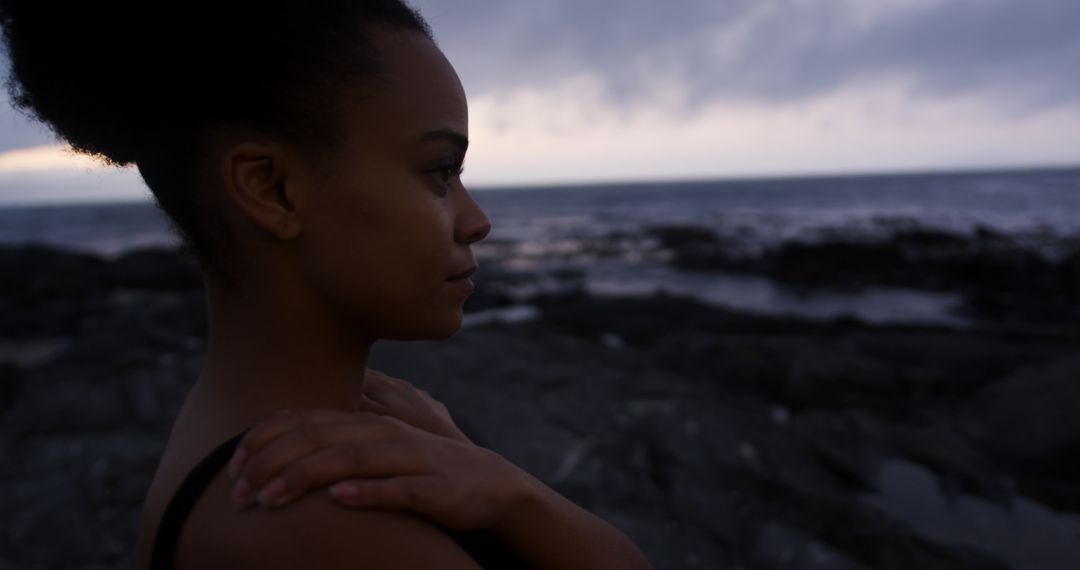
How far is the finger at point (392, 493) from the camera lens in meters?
0.88

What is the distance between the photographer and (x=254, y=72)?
1.03 meters

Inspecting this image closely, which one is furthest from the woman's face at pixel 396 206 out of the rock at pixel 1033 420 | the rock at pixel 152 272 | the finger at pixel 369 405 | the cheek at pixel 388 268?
the rock at pixel 152 272

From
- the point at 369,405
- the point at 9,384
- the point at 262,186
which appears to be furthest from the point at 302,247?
the point at 9,384

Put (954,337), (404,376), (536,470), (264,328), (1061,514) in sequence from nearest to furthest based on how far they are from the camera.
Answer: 1. (264,328)
2. (536,470)
3. (1061,514)
4. (404,376)
5. (954,337)

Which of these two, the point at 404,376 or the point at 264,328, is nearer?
the point at 264,328

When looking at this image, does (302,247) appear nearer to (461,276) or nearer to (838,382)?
(461,276)

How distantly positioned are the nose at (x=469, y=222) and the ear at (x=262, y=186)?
0.88ft

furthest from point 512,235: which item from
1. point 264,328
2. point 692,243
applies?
point 264,328

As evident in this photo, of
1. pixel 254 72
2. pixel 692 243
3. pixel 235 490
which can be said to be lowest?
pixel 692 243

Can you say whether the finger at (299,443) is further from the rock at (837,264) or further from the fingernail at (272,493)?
the rock at (837,264)

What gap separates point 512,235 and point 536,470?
94.1 feet

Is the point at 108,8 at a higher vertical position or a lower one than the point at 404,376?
higher

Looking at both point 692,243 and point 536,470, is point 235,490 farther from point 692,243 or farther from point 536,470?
point 692,243

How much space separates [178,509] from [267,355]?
10.8 inches
